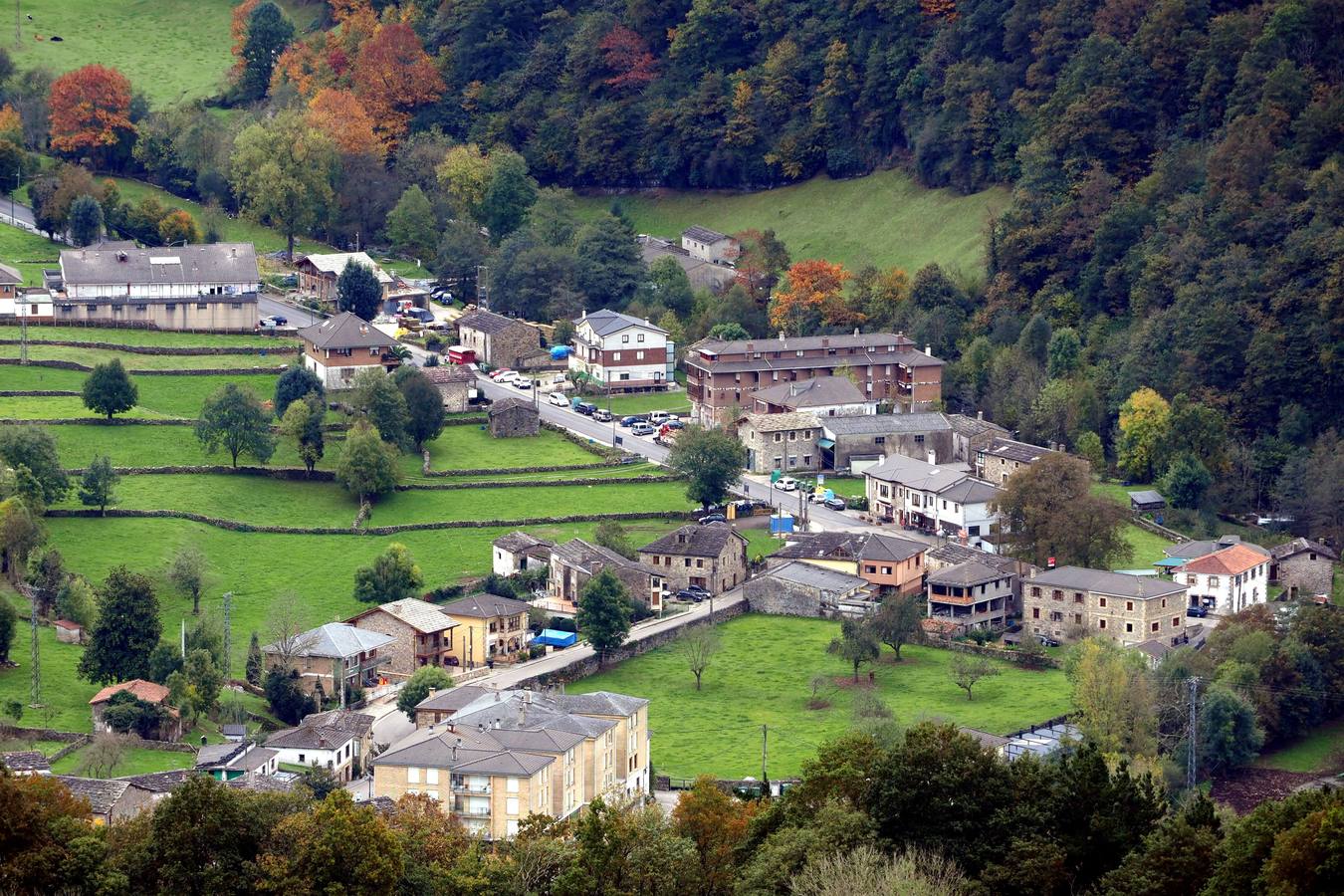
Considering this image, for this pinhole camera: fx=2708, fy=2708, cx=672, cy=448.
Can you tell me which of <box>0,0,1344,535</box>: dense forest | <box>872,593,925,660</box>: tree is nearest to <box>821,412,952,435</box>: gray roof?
<box>0,0,1344,535</box>: dense forest

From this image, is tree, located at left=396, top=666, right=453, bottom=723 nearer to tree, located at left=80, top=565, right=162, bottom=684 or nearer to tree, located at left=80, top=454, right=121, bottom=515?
tree, located at left=80, top=565, right=162, bottom=684

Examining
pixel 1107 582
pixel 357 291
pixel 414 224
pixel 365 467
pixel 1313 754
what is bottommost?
pixel 1313 754

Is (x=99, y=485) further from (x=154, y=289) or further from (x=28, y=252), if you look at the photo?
(x=28, y=252)

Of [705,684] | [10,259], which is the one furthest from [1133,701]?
[10,259]

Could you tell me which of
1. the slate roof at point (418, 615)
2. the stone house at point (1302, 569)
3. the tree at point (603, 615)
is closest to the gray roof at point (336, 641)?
the slate roof at point (418, 615)

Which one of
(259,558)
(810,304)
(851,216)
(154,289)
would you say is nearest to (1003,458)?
(810,304)

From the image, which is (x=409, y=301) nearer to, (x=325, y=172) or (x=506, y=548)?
(x=325, y=172)
